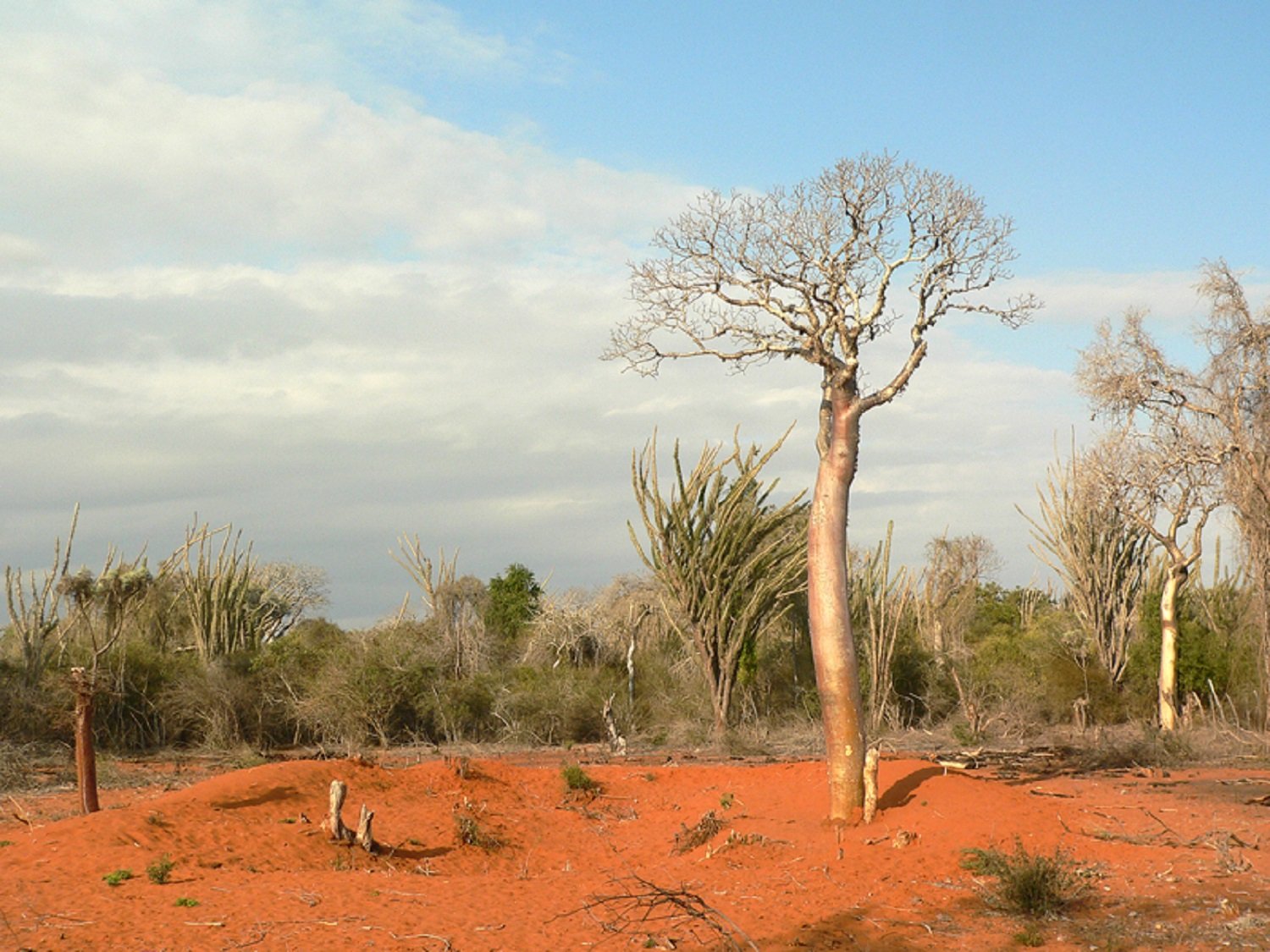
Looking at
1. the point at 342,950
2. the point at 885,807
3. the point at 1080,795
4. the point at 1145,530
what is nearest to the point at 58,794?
the point at 342,950

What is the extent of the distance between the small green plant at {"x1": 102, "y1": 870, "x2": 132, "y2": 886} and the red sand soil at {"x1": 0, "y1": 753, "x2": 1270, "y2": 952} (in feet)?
0.28

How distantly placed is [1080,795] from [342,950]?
7956 millimetres

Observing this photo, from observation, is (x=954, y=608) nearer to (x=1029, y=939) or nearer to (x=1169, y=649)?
(x=1169, y=649)

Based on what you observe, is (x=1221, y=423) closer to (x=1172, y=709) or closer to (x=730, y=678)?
(x=1172, y=709)

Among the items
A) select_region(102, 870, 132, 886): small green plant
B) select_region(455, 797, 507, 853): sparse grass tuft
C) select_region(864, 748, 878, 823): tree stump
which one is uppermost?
select_region(864, 748, 878, 823): tree stump

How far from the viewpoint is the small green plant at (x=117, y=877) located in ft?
29.1

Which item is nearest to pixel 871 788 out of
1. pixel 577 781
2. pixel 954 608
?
pixel 577 781

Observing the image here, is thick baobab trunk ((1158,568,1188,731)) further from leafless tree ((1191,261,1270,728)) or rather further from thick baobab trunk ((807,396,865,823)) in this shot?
thick baobab trunk ((807,396,865,823))

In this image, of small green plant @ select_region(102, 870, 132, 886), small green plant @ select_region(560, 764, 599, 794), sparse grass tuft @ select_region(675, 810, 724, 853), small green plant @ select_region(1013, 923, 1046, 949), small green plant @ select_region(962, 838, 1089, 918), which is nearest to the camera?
small green plant @ select_region(1013, 923, 1046, 949)

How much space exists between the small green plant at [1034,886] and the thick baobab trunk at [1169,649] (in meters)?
12.3

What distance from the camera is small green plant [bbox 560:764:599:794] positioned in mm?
13102

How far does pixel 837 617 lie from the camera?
392 inches

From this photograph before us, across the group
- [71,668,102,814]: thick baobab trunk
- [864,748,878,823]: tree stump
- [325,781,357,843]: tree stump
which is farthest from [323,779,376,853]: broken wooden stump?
[864,748,878,823]: tree stump

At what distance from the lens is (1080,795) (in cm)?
1216
